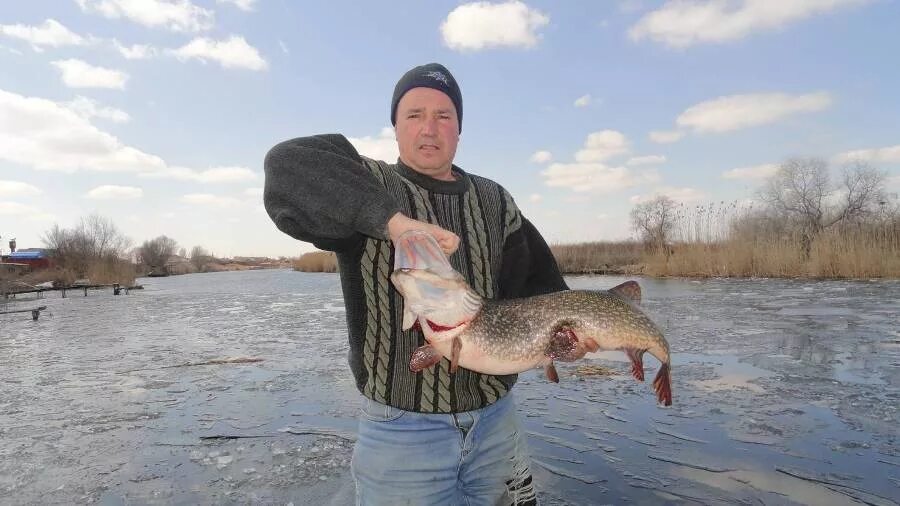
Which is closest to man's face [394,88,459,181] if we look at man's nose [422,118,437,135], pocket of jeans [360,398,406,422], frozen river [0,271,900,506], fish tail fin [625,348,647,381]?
man's nose [422,118,437,135]

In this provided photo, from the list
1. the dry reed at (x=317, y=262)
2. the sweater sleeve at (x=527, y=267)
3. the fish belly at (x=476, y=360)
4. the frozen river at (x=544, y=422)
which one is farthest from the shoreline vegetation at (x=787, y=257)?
the dry reed at (x=317, y=262)

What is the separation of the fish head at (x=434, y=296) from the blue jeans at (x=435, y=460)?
15.0 inches

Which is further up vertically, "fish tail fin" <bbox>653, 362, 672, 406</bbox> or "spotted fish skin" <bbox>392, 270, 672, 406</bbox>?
"spotted fish skin" <bbox>392, 270, 672, 406</bbox>

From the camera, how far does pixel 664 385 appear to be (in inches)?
104

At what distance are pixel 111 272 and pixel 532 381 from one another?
3541 centimetres

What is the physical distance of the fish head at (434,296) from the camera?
207 cm

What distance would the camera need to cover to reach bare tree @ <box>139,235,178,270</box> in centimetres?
6412

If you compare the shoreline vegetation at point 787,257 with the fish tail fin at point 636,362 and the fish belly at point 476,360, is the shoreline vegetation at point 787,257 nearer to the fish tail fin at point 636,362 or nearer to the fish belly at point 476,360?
the fish tail fin at point 636,362

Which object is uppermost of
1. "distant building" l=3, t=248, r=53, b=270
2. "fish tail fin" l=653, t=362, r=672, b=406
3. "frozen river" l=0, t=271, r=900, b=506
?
"distant building" l=3, t=248, r=53, b=270

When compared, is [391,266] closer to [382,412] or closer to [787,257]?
[382,412]

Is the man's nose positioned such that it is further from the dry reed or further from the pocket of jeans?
the dry reed

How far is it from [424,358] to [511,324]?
46 centimetres

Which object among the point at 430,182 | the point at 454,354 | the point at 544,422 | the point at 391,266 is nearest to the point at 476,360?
the point at 454,354

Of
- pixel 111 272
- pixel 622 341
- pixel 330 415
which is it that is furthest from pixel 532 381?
pixel 111 272
